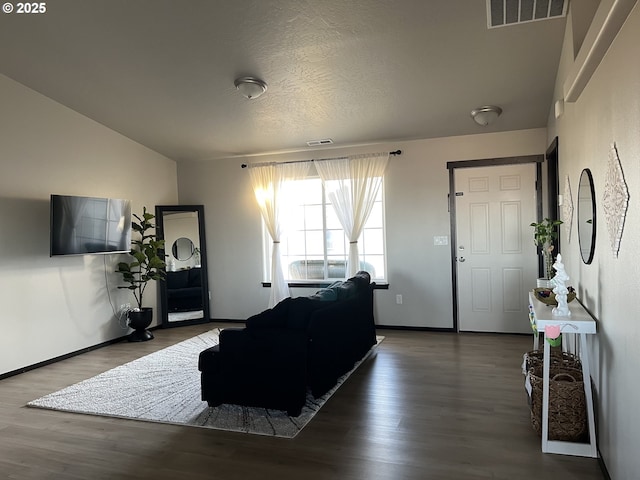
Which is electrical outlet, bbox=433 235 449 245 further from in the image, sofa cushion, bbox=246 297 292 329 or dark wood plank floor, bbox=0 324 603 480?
sofa cushion, bbox=246 297 292 329

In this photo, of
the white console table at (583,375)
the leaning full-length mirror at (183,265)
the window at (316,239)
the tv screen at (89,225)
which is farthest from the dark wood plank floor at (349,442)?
the leaning full-length mirror at (183,265)

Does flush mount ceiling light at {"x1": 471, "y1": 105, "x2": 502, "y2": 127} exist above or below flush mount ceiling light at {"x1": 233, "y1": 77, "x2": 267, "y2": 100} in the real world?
below

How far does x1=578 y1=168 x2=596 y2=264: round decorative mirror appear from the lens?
8.25 ft

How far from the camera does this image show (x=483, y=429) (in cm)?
280

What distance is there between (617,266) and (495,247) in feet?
10.8

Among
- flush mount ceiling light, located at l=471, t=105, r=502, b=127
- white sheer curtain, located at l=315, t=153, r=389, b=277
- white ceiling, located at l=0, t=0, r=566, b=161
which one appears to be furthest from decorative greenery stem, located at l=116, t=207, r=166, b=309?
flush mount ceiling light, located at l=471, t=105, r=502, b=127

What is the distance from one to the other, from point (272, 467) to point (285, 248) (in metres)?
3.99

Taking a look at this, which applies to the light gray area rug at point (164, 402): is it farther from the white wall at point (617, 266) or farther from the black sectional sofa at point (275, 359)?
the white wall at point (617, 266)

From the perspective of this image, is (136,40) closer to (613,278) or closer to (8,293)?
(8,293)

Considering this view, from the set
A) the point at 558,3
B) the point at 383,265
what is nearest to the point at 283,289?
the point at 383,265

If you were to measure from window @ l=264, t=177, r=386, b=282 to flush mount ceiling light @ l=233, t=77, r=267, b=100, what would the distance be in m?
2.02

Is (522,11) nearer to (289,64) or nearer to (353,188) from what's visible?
(289,64)

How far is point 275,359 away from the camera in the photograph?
304 cm

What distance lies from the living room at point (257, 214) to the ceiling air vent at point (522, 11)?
21 cm
